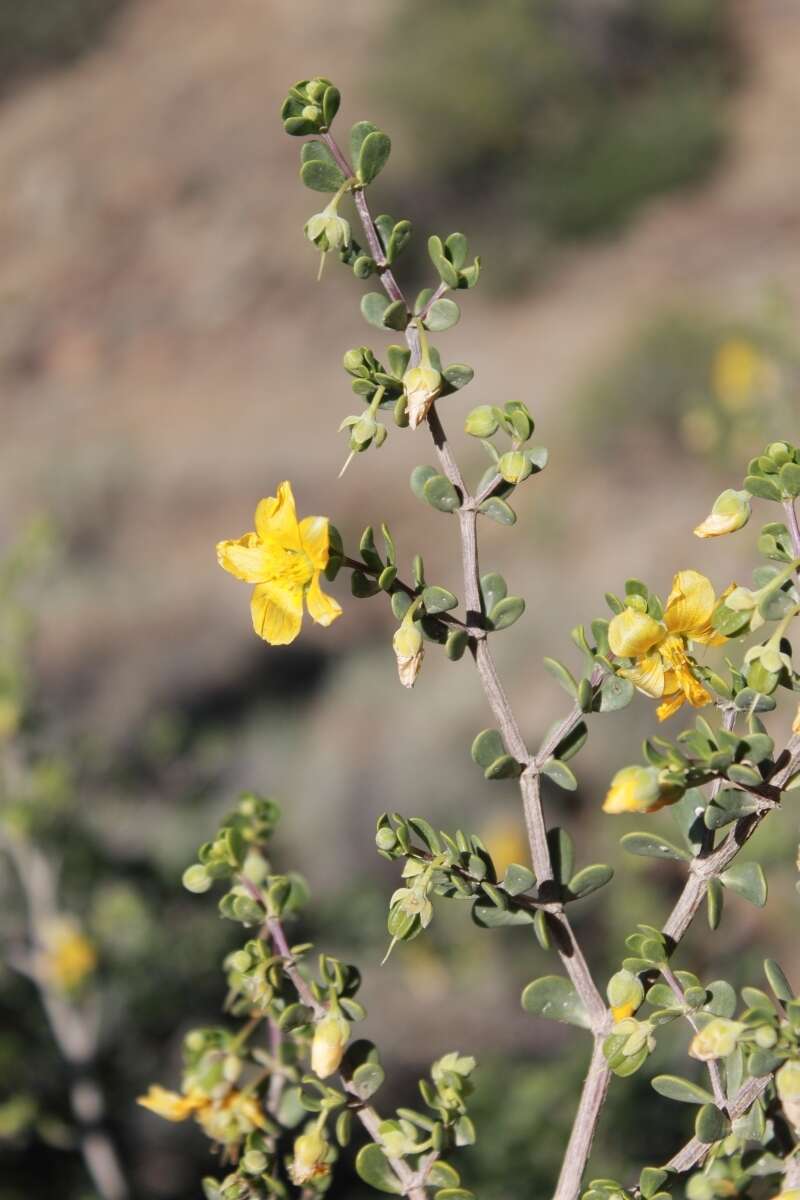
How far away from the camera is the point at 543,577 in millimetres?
7777

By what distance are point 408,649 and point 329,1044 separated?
12.8 inches

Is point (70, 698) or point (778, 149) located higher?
point (778, 149)

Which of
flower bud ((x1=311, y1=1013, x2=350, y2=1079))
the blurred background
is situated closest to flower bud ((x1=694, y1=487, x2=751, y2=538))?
flower bud ((x1=311, y1=1013, x2=350, y2=1079))

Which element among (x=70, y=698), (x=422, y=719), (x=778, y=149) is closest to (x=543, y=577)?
(x=422, y=719)

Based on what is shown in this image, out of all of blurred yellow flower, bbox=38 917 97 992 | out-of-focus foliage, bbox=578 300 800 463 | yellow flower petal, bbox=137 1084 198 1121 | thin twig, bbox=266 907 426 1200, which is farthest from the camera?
out-of-focus foliage, bbox=578 300 800 463

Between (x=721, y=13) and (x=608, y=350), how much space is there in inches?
297

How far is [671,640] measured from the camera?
911 mm

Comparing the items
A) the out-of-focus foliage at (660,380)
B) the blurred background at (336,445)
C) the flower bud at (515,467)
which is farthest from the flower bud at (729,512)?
the out-of-focus foliage at (660,380)

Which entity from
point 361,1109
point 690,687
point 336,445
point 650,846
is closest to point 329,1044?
point 361,1109

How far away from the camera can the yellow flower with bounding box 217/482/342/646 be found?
37.0 inches

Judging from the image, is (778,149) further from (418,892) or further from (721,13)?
(418,892)

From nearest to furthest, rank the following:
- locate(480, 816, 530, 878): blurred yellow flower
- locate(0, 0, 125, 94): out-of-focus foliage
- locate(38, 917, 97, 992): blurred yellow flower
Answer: locate(38, 917, 97, 992): blurred yellow flower → locate(480, 816, 530, 878): blurred yellow flower → locate(0, 0, 125, 94): out-of-focus foliage

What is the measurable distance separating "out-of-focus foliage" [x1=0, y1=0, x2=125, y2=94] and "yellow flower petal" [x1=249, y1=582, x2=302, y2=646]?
17.4 metres

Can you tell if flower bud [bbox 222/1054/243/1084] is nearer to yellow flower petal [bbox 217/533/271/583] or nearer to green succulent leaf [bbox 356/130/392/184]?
yellow flower petal [bbox 217/533/271/583]
